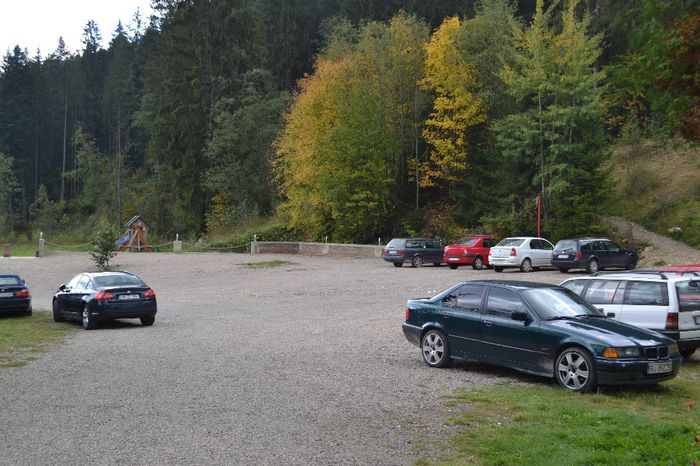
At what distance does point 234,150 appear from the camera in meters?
69.0

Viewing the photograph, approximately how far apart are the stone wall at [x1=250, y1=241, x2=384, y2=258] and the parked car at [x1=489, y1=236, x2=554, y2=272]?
11.2 m

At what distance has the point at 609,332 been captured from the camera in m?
10.8

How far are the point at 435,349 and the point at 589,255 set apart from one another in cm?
2175

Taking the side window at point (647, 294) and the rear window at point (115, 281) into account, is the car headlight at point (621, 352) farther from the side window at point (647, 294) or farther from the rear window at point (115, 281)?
the rear window at point (115, 281)

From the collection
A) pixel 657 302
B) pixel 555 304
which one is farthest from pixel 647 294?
pixel 555 304

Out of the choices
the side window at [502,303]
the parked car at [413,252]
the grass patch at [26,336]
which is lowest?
the grass patch at [26,336]

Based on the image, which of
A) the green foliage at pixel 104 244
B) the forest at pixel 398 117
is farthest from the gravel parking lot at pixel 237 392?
the green foliage at pixel 104 244

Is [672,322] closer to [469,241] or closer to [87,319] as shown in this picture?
[87,319]

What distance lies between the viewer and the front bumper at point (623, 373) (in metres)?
10.3

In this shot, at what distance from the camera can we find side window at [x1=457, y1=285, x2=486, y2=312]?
12.8 m

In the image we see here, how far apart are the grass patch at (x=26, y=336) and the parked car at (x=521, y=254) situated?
19.9 meters

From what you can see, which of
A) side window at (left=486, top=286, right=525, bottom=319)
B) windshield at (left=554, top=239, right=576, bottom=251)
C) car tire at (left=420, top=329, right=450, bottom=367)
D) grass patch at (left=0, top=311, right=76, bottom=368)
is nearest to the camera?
side window at (left=486, top=286, right=525, bottom=319)

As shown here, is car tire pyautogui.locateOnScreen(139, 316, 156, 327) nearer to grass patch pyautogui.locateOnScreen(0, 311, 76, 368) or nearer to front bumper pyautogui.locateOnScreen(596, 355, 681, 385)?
grass patch pyautogui.locateOnScreen(0, 311, 76, 368)

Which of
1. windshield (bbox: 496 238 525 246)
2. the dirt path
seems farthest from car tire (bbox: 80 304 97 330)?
the dirt path
